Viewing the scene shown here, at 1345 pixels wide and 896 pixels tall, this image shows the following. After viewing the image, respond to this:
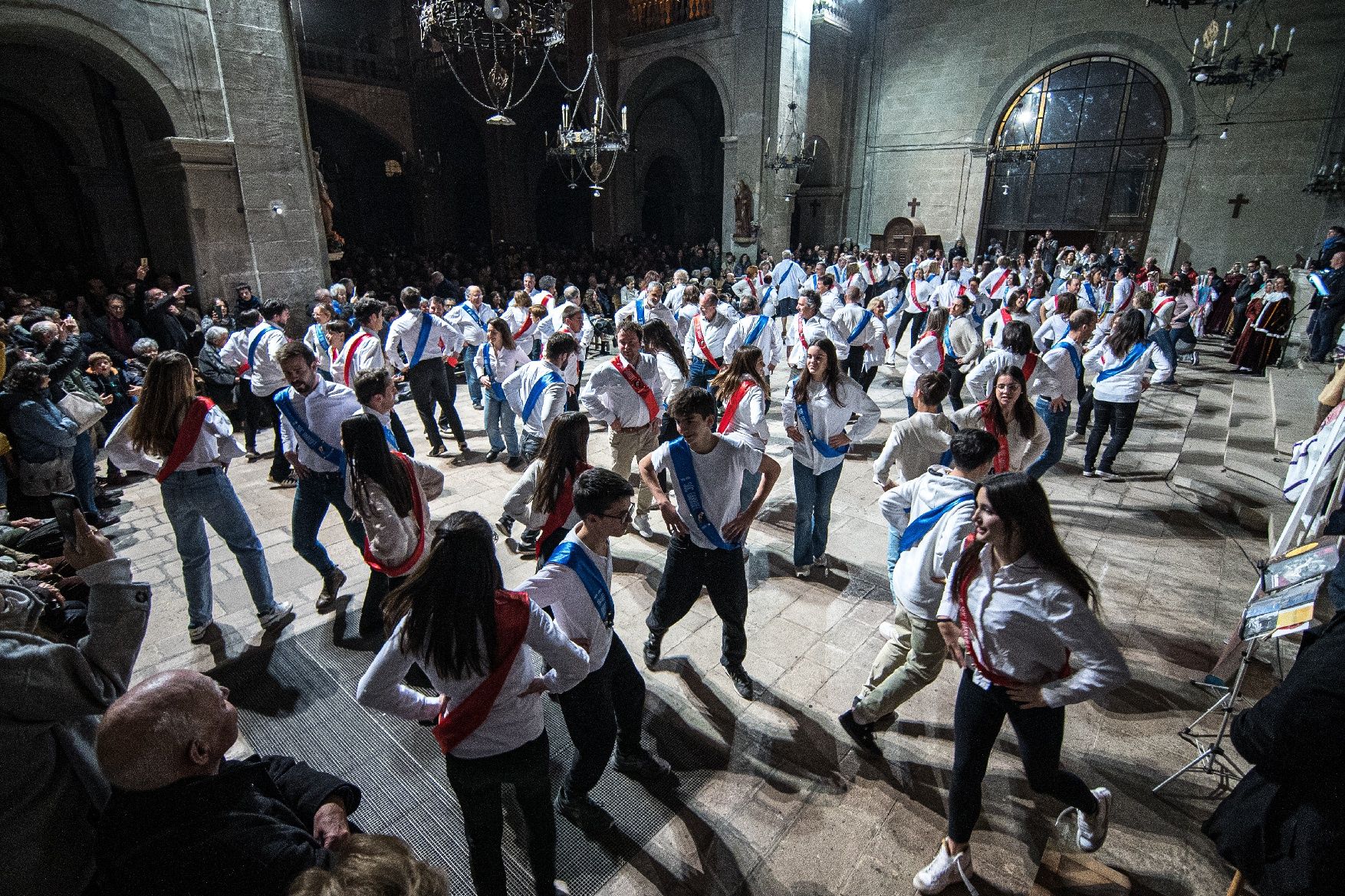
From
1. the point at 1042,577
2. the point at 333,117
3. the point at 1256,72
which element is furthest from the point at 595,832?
the point at 333,117

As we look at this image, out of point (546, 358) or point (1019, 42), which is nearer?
point (546, 358)

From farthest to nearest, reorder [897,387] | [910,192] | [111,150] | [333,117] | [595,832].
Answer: [333,117]
[910,192]
[111,150]
[897,387]
[595,832]

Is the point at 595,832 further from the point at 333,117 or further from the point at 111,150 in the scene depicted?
the point at 333,117

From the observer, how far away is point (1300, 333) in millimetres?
11984

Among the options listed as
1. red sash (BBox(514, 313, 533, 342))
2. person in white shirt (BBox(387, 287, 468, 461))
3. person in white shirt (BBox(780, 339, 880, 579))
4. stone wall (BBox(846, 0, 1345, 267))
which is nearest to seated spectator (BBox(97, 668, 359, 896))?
person in white shirt (BBox(780, 339, 880, 579))

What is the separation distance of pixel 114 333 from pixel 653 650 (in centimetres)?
864

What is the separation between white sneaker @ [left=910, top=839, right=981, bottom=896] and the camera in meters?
2.56

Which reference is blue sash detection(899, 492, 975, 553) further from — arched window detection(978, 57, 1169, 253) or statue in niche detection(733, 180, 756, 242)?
arched window detection(978, 57, 1169, 253)

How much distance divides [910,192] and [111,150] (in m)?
20.2

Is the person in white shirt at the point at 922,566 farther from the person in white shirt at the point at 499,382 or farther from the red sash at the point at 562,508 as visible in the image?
the person in white shirt at the point at 499,382

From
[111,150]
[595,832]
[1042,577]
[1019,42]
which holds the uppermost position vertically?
[1019,42]

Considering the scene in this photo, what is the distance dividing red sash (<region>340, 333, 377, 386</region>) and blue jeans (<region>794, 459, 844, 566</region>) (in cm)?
471

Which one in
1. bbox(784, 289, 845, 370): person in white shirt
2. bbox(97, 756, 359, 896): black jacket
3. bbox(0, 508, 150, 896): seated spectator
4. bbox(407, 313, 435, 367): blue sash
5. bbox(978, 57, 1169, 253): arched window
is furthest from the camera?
A: bbox(978, 57, 1169, 253): arched window

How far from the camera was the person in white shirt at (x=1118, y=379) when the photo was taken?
6184 mm
